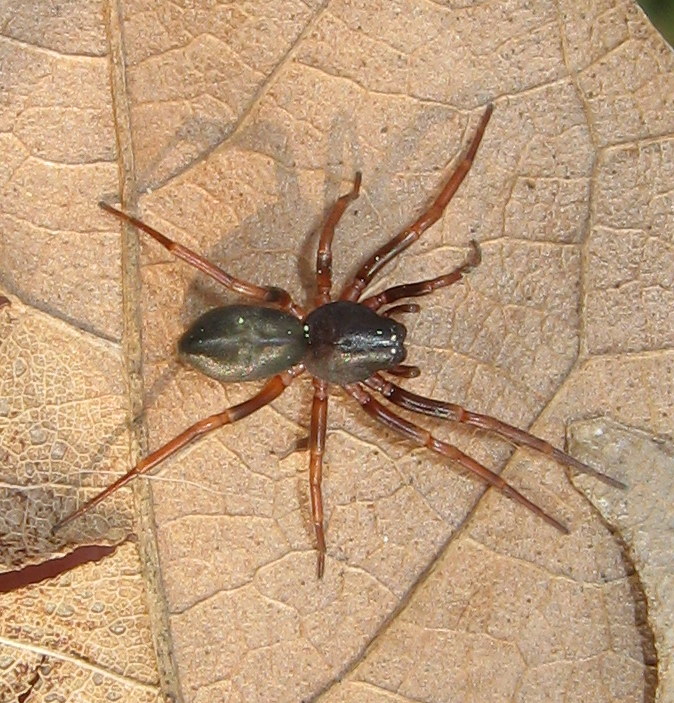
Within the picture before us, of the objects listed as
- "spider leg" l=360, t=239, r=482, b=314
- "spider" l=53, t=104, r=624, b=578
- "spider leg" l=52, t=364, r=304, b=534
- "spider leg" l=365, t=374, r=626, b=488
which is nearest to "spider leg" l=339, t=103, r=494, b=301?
"spider" l=53, t=104, r=624, b=578

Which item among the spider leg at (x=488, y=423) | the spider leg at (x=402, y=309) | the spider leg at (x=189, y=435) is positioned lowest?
the spider leg at (x=189, y=435)

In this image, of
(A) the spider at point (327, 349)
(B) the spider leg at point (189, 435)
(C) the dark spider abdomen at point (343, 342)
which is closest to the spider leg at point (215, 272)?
(A) the spider at point (327, 349)

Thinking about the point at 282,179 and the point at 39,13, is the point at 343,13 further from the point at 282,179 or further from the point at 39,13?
the point at 39,13

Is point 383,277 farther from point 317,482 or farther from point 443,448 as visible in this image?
point 317,482

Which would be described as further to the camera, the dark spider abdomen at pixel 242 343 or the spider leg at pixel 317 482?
the spider leg at pixel 317 482

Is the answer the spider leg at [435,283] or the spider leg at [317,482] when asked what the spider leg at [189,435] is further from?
the spider leg at [435,283]

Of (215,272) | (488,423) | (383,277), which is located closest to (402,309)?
(383,277)
